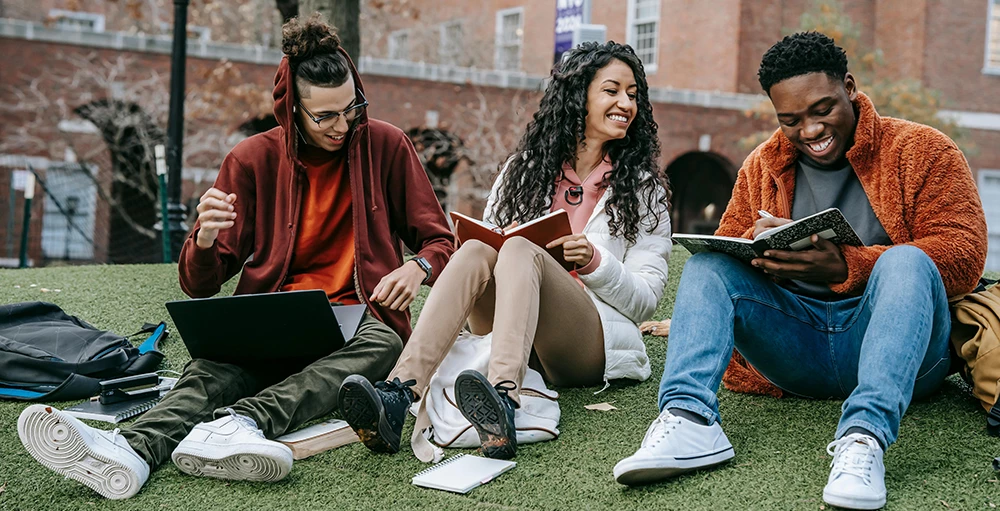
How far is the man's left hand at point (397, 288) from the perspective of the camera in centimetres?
336

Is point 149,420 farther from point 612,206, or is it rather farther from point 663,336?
point 663,336

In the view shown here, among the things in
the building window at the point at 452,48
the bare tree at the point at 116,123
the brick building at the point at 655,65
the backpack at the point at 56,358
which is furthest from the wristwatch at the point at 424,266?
the building window at the point at 452,48

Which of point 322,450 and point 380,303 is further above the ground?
point 380,303

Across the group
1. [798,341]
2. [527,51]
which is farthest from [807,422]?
[527,51]

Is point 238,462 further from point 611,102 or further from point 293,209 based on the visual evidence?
point 611,102

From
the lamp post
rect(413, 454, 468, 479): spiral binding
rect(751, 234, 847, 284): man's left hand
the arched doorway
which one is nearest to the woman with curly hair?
rect(413, 454, 468, 479): spiral binding

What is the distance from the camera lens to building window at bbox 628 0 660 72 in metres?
22.1

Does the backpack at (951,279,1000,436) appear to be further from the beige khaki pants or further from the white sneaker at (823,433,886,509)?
the beige khaki pants

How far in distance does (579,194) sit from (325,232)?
1.05 m

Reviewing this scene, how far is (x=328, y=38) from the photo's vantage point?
3.59 metres

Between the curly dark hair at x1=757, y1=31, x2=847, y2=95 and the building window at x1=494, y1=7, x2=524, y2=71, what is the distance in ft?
68.0

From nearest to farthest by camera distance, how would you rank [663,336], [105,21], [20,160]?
[663,336]
[20,160]
[105,21]

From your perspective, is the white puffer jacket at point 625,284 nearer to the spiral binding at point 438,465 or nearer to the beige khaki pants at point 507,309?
the beige khaki pants at point 507,309

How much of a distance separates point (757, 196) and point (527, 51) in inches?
854
